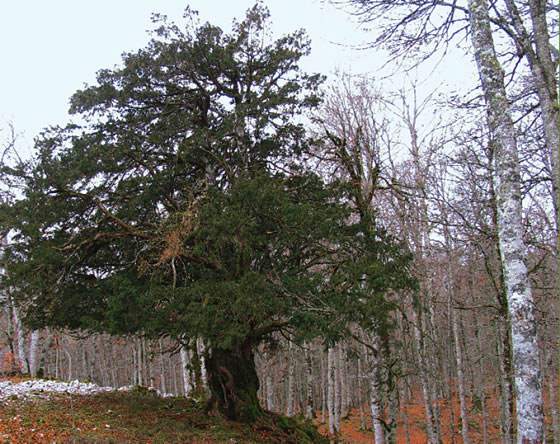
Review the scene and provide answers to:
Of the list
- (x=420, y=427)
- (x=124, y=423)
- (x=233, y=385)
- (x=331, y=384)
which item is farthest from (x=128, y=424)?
(x=420, y=427)

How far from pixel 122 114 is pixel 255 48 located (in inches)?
143

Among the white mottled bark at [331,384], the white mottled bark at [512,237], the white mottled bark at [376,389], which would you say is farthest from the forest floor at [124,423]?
the white mottled bark at [512,237]

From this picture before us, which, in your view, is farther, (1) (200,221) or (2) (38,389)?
(2) (38,389)

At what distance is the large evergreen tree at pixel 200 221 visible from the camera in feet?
30.1

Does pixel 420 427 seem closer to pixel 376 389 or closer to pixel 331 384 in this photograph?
pixel 331 384

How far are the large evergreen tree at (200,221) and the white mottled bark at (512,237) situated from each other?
3.88 metres

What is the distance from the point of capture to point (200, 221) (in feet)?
30.9

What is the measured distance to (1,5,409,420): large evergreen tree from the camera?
9.16m

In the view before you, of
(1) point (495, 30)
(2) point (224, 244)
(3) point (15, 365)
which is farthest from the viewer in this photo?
(3) point (15, 365)

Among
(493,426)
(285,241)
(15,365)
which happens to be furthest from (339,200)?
(493,426)

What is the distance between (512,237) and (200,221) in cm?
594

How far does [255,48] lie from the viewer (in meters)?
11.6

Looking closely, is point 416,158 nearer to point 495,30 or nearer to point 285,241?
point 285,241

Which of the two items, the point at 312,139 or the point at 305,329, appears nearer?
the point at 305,329
